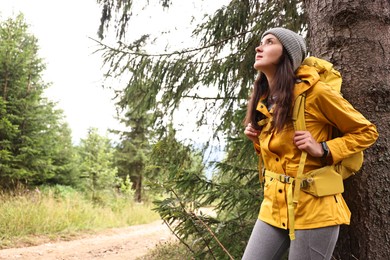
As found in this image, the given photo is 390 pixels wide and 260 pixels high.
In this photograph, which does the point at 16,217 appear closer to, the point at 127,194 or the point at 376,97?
the point at 376,97

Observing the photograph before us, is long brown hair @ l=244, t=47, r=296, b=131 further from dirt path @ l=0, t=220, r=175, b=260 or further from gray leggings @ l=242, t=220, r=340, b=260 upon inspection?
dirt path @ l=0, t=220, r=175, b=260

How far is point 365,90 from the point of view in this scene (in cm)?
254

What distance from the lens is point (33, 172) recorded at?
14.5 m

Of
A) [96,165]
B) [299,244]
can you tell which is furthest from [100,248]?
[96,165]

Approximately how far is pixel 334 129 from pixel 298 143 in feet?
1.23

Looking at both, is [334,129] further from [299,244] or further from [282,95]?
[299,244]

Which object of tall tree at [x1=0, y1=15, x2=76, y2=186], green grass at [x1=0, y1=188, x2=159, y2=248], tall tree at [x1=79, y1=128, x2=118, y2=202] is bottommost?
tall tree at [x1=79, y1=128, x2=118, y2=202]

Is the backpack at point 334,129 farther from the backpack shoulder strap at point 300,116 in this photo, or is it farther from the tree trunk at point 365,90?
the tree trunk at point 365,90

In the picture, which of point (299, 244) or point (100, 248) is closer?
point (299, 244)

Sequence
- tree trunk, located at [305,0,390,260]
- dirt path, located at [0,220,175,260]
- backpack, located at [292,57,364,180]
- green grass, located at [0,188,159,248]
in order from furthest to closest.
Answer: green grass, located at [0,188,159,248] < dirt path, located at [0,220,175,260] < tree trunk, located at [305,0,390,260] < backpack, located at [292,57,364,180]

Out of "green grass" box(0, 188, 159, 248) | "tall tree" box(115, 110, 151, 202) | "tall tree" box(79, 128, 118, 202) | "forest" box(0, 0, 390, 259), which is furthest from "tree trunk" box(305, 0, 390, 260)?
"tall tree" box(115, 110, 151, 202)

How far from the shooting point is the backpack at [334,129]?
2.07m

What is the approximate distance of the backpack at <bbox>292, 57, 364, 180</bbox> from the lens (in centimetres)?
207

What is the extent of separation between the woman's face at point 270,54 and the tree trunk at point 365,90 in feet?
2.20
